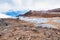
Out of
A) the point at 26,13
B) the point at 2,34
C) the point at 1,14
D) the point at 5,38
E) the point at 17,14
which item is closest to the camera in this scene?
the point at 5,38

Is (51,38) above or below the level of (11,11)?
below

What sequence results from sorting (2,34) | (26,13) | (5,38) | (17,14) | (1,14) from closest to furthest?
(5,38)
(2,34)
(1,14)
(17,14)
(26,13)

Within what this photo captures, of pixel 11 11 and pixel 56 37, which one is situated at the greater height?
pixel 11 11

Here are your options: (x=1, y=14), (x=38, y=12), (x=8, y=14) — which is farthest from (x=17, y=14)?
(x=38, y=12)

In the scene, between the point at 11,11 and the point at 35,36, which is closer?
the point at 35,36

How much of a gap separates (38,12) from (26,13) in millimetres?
969

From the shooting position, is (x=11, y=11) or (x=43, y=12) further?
(x=43, y=12)

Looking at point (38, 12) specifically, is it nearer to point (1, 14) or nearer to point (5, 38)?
point (1, 14)

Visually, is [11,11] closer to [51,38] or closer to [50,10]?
[50,10]

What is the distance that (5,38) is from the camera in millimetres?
3535

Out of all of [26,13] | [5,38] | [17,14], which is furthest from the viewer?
[26,13]

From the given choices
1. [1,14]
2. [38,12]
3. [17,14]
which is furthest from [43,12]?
[1,14]

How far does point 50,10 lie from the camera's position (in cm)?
1220

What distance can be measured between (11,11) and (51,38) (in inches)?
257
